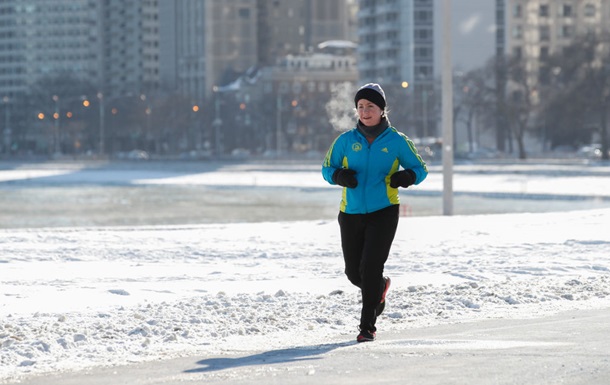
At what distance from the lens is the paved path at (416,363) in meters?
7.81

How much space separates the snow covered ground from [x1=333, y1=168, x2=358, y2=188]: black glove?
3.56 feet

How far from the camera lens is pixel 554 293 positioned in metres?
12.1

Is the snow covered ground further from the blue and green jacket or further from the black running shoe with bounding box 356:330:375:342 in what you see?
the blue and green jacket

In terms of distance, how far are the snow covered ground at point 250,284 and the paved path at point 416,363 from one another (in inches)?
15.9

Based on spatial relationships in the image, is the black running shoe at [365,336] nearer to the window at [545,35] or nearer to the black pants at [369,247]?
the black pants at [369,247]

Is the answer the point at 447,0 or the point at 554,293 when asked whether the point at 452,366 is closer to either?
the point at 554,293

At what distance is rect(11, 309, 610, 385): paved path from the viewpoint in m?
7.81

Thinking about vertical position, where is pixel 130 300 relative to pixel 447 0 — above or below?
below

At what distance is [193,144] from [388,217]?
151 meters

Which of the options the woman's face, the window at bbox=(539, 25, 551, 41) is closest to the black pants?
the woman's face

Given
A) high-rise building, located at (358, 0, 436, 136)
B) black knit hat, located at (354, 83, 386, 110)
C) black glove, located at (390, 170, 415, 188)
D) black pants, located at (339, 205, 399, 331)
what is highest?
high-rise building, located at (358, 0, 436, 136)

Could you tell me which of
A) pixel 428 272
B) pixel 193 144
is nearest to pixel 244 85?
pixel 193 144

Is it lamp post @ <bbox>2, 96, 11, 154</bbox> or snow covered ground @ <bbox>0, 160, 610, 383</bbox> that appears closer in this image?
snow covered ground @ <bbox>0, 160, 610, 383</bbox>

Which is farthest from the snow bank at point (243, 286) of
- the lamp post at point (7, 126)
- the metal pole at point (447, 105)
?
the lamp post at point (7, 126)
